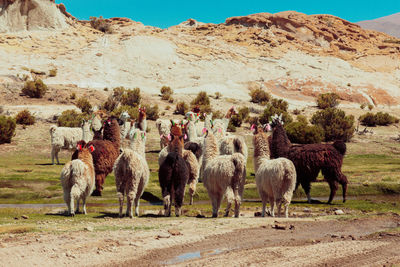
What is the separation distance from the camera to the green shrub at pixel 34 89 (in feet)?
134

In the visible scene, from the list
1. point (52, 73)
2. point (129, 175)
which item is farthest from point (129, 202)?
point (52, 73)

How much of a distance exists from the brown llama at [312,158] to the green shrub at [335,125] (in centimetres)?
2036

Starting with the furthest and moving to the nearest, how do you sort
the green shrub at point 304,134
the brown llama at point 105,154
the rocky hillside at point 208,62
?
1. the rocky hillside at point 208,62
2. the green shrub at point 304,134
3. the brown llama at point 105,154

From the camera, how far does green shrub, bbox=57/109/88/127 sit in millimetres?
33344

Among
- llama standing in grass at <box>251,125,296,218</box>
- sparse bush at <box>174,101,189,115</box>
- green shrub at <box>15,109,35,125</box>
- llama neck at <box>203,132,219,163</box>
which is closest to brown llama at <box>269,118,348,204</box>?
llama neck at <box>203,132,219,163</box>

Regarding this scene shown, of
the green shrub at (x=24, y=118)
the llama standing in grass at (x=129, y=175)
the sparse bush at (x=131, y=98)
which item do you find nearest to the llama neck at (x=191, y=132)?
the llama standing in grass at (x=129, y=175)

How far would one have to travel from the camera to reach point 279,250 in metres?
7.72

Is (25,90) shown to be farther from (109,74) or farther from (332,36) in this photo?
(332,36)

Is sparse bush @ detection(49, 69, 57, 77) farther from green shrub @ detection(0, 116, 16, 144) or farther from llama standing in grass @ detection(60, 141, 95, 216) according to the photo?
llama standing in grass @ detection(60, 141, 95, 216)

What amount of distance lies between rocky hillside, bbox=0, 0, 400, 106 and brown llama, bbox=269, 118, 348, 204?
36.4 metres

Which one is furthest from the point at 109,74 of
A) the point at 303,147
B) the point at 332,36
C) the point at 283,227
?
the point at 332,36

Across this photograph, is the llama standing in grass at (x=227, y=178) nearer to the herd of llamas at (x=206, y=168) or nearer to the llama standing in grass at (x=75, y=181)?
the herd of llamas at (x=206, y=168)

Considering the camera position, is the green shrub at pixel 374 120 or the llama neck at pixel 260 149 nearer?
the llama neck at pixel 260 149

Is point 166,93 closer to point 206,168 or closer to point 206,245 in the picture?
point 206,168
